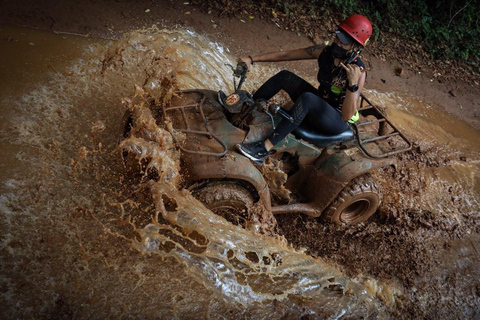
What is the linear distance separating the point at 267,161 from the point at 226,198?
25.6 inches

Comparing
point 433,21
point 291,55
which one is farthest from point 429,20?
point 291,55

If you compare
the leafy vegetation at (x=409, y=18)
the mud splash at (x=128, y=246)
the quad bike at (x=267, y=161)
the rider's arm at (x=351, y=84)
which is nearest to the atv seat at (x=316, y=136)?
the quad bike at (x=267, y=161)

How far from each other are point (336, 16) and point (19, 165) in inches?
259

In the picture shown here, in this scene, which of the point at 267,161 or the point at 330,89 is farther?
the point at 330,89

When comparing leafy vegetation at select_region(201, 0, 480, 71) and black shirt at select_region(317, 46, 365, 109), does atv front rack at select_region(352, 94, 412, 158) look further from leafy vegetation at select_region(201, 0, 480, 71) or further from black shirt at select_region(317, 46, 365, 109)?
leafy vegetation at select_region(201, 0, 480, 71)

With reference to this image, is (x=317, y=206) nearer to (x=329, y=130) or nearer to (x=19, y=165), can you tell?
(x=329, y=130)

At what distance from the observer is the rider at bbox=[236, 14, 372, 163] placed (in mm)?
3965

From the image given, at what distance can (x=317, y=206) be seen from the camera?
443 centimetres

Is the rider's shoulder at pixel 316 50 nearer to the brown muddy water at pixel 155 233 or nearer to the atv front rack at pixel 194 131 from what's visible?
the atv front rack at pixel 194 131

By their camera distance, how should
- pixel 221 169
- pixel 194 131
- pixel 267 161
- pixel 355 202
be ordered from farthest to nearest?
1. pixel 355 202
2. pixel 267 161
3. pixel 194 131
4. pixel 221 169

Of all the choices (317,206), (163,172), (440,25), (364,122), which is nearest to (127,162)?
(163,172)

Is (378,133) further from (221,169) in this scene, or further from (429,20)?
(429,20)

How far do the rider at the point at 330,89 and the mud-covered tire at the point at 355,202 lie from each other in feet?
1.97

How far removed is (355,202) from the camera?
15.6ft
